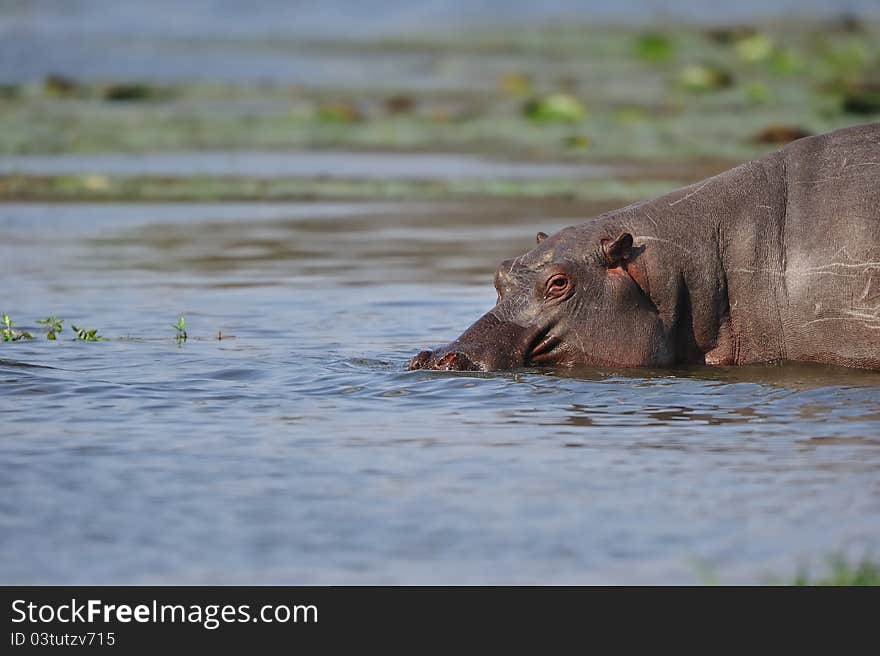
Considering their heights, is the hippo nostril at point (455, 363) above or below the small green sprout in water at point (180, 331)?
below

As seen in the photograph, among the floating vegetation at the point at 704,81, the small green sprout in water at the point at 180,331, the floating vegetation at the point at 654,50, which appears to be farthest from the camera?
the floating vegetation at the point at 654,50

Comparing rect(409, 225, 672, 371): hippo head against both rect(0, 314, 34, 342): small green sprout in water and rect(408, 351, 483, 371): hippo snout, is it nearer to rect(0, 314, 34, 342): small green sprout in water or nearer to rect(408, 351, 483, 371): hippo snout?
rect(408, 351, 483, 371): hippo snout

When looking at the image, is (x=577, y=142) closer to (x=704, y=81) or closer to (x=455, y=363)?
(x=704, y=81)

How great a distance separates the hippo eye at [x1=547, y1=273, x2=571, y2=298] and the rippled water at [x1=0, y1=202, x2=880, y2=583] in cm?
42

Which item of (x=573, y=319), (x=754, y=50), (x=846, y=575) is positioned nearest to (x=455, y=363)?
(x=573, y=319)

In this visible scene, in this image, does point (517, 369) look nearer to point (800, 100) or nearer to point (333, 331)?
point (333, 331)

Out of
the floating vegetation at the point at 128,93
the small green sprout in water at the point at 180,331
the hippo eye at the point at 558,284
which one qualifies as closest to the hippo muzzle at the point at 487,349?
the hippo eye at the point at 558,284

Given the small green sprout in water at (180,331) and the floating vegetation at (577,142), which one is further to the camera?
the floating vegetation at (577,142)

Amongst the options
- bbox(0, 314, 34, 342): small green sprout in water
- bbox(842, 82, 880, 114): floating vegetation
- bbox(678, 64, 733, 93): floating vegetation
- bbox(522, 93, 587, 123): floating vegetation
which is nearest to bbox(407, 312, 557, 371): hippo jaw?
bbox(0, 314, 34, 342): small green sprout in water

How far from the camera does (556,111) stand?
81.5 ft

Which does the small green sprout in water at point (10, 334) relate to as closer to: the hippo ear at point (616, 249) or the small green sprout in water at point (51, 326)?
the small green sprout in water at point (51, 326)

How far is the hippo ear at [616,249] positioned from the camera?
28.0 feet

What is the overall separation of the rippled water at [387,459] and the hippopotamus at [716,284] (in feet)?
0.54

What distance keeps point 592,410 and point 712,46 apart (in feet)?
85.0
